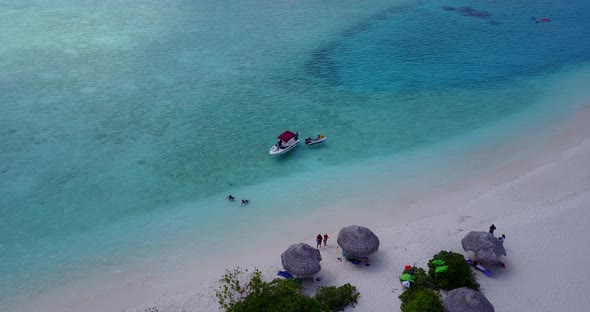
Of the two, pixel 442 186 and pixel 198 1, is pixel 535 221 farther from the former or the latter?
pixel 198 1

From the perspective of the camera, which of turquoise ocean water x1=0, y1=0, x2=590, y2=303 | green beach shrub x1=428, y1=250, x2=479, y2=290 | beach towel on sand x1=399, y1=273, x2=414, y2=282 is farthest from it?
turquoise ocean water x1=0, y1=0, x2=590, y2=303

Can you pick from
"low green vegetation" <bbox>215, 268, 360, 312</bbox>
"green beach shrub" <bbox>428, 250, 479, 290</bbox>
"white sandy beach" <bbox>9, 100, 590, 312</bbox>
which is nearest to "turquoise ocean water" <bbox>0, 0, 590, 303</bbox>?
"white sandy beach" <bbox>9, 100, 590, 312</bbox>

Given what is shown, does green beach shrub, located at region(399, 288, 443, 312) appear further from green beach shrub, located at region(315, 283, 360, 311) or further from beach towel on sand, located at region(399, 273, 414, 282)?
green beach shrub, located at region(315, 283, 360, 311)

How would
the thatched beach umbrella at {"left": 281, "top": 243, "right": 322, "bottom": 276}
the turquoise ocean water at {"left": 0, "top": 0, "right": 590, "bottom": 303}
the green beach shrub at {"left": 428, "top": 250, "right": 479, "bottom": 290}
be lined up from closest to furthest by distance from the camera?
the green beach shrub at {"left": 428, "top": 250, "right": 479, "bottom": 290} < the thatched beach umbrella at {"left": 281, "top": 243, "right": 322, "bottom": 276} < the turquoise ocean water at {"left": 0, "top": 0, "right": 590, "bottom": 303}

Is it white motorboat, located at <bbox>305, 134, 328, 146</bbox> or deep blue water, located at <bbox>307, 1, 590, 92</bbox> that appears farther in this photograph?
deep blue water, located at <bbox>307, 1, 590, 92</bbox>

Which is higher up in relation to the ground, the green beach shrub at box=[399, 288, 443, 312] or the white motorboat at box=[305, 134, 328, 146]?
the green beach shrub at box=[399, 288, 443, 312]

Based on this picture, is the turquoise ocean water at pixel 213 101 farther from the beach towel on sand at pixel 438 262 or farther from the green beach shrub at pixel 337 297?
the beach towel on sand at pixel 438 262

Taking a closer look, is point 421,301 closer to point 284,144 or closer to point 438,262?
point 438,262
